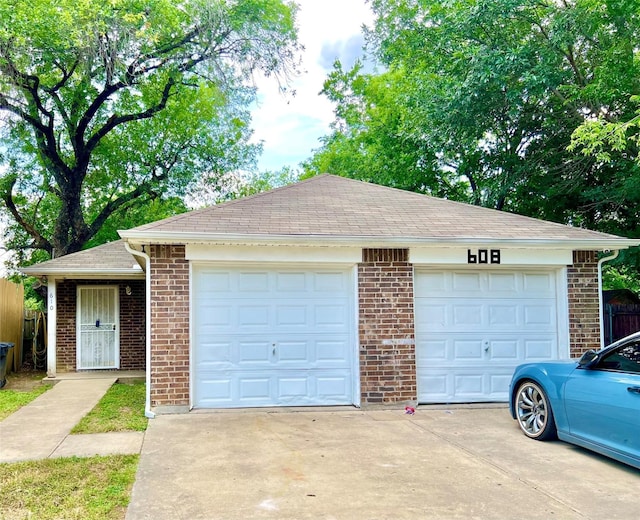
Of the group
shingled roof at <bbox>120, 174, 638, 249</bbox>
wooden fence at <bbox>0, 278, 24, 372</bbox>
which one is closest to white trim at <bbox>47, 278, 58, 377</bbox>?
wooden fence at <bbox>0, 278, 24, 372</bbox>

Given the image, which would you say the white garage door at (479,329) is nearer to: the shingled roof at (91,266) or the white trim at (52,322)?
the shingled roof at (91,266)

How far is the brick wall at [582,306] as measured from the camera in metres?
8.55

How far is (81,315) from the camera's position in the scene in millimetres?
13086

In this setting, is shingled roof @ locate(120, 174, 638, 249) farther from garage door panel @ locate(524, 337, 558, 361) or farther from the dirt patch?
the dirt patch

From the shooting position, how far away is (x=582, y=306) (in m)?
8.60

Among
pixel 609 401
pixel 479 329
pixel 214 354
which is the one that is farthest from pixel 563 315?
pixel 214 354

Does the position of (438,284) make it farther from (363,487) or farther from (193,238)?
(363,487)

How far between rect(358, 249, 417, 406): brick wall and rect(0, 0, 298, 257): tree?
11523 mm

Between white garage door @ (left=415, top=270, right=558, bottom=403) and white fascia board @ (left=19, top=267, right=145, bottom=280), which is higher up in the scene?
white fascia board @ (left=19, top=267, right=145, bottom=280)

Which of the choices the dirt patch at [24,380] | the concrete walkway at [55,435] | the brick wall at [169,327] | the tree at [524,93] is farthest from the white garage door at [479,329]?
the dirt patch at [24,380]

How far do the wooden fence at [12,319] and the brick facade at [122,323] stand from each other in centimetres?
120

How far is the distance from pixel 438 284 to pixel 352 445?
3348mm

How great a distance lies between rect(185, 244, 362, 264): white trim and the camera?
7.76 metres

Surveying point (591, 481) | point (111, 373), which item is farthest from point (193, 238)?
point (111, 373)
